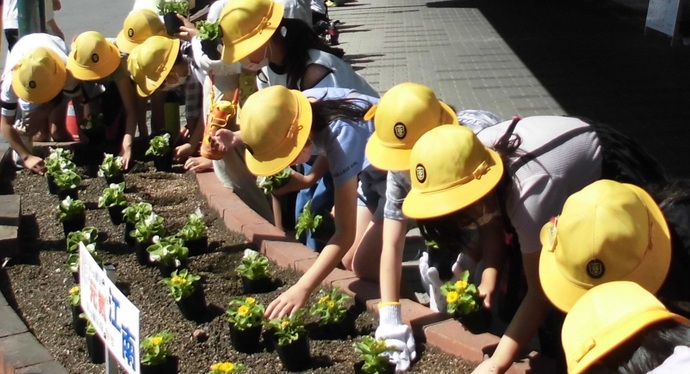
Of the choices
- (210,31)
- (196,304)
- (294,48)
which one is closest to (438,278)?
(196,304)

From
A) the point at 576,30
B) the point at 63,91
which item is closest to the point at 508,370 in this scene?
the point at 63,91

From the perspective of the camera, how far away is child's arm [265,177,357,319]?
3.93 meters

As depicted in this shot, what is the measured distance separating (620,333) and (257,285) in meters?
2.72

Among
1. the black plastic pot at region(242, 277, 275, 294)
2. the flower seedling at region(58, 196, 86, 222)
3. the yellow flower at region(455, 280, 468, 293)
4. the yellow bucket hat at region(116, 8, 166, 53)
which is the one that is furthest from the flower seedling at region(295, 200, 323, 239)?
the yellow bucket hat at region(116, 8, 166, 53)

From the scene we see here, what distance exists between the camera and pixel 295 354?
12.5ft

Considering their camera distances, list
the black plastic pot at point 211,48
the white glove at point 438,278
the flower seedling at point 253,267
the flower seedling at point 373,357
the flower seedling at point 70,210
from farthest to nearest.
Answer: the flower seedling at point 70,210 → the black plastic pot at point 211,48 → the flower seedling at point 253,267 → the white glove at point 438,278 → the flower seedling at point 373,357

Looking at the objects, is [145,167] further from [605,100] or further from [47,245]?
[605,100]

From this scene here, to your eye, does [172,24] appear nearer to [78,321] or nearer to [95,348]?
[78,321]

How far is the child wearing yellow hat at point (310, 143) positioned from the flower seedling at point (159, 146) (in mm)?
2502

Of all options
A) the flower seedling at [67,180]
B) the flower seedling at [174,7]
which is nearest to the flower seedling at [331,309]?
the flower seedling at [67,180]

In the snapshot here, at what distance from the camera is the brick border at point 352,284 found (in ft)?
11.9

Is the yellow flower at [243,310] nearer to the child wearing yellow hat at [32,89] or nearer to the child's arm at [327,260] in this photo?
the child's arm at [327,260]

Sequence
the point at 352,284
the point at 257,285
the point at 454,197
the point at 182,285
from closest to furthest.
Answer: the point at 454,197
the point at 182,285
the point at 352,284
the point at 257,285

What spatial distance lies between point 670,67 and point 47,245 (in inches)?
295
